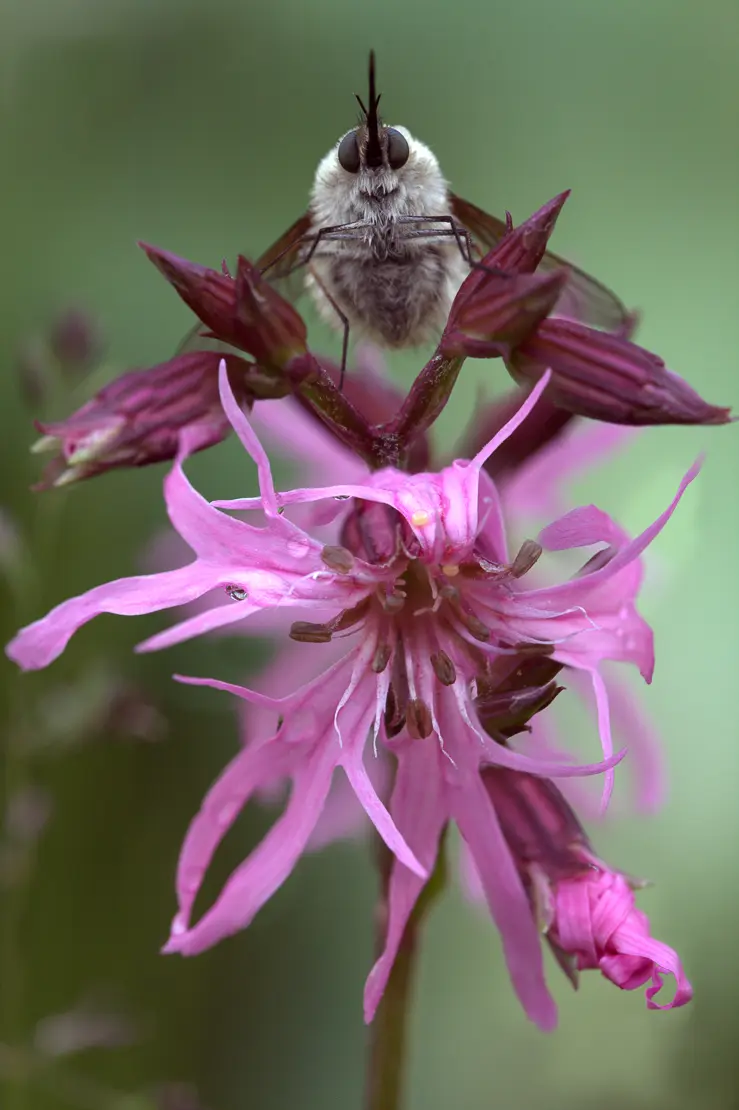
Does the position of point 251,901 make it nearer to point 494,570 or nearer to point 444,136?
point 494,570

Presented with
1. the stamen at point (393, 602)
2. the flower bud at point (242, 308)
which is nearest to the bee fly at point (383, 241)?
the flower bud at point (242, 308)

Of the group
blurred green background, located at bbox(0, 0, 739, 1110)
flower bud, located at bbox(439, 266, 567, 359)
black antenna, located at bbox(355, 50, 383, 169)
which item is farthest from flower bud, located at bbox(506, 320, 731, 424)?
blurred green background, located at bbox(0, 0, 739, 1110)

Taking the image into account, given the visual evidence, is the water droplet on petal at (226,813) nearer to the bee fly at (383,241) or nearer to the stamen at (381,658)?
the stamen at (381,658)

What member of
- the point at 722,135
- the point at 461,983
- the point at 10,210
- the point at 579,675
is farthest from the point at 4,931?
the point at 722,135

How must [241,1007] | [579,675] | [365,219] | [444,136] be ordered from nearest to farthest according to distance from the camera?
[365,219], [579,675], [241,1007], [444,136]

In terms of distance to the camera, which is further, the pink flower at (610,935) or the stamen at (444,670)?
the stamen at (444,670)

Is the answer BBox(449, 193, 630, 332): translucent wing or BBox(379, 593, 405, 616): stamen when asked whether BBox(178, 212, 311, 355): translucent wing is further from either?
BBox(379, 593, 405, 616): stamen
